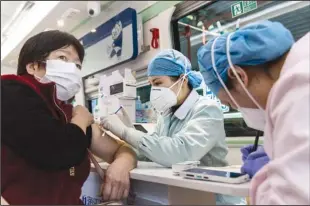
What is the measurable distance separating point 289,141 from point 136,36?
2.34 m

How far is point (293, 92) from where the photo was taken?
2.16 ft

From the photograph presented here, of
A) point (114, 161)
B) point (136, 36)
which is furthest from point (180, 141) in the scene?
point (136, 36)

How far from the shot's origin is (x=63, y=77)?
1.18m

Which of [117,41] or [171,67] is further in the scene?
[117,41]

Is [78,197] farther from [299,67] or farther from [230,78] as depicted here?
[299,67]

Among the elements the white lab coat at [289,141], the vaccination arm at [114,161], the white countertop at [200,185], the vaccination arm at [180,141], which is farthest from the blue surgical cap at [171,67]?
the white lab coat at [289,141]

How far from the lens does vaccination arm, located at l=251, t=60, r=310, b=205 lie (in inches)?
23.7

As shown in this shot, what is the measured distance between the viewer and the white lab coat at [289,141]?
603 millimetres

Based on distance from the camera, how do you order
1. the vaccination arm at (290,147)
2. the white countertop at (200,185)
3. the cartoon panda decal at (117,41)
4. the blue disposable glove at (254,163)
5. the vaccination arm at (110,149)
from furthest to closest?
the cartoon panda decal at (117,41) → the vaccination arm at (110,149) → the blue disposable glove at (254,163) → the white countertop at (200,185) → the vaccination arm at (290,147)

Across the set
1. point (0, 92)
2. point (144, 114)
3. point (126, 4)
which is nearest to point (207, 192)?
point (0, 92)

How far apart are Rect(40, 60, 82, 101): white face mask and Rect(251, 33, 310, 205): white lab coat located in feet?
2.70

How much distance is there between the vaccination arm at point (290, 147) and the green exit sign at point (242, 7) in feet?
5.23

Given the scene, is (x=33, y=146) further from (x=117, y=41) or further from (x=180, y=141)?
(x=117, y=41)

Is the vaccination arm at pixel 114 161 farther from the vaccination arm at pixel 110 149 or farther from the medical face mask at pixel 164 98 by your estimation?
the medical face mask at pixel 164 98
